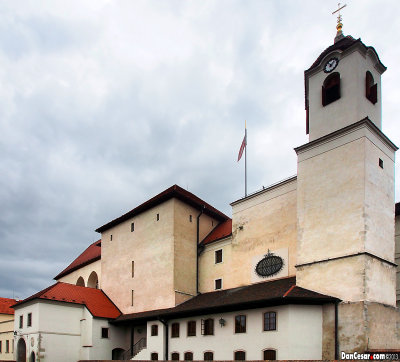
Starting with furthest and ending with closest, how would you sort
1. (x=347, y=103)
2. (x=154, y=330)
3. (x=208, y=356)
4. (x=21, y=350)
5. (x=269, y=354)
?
(x=21, y=350) < (x=154, y=330) < (x=208, y=356) < (x=347, y=103) < (x=269, y=354)

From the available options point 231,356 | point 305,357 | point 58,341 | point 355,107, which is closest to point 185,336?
point 231,356

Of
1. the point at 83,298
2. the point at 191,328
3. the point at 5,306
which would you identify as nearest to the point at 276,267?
the point at 191,328

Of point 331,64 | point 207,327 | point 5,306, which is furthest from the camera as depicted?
point 5,306

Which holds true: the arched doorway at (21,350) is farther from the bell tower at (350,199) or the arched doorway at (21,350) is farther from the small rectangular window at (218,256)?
the bell tower at (350,199)

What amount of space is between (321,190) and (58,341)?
74.3 feet

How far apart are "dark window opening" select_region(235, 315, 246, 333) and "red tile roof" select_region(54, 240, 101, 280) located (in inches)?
925

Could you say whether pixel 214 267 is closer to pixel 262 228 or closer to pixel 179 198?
pixel 262 228

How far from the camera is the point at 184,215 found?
32531 mm

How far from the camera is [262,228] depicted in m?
27.5

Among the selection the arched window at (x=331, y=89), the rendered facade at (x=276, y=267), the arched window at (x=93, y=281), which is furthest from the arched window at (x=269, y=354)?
the arched window at (x=93, y=281)

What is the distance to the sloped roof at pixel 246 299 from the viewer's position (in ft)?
66.4

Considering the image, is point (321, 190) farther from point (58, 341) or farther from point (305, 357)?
point (58, 341)

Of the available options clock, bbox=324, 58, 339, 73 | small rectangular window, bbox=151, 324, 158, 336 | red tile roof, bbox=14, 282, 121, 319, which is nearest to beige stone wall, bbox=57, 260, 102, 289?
red tile roof, bbox=14, 282, 121, 319

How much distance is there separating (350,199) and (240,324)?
353 inches
